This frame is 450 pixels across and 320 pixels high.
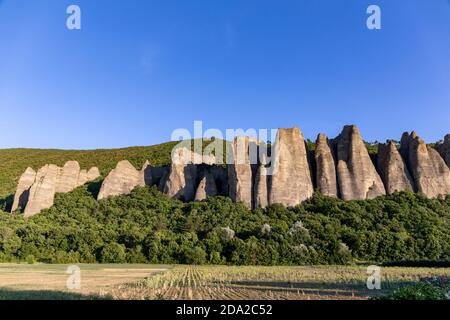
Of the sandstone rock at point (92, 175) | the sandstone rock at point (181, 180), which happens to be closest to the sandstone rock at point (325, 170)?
the sandstone rock at point (181, 180)

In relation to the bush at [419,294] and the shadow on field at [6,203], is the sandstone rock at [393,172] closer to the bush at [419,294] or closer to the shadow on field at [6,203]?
the bush at [419,294]

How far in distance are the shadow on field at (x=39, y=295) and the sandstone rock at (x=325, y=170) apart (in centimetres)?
4572

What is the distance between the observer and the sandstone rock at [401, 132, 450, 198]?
202ft

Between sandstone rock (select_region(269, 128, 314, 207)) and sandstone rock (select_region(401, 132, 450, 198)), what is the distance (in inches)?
574

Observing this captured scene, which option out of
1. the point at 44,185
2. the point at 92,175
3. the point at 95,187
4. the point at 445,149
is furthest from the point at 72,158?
the point at 445,149

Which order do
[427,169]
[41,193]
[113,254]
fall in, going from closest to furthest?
[113,254] → [427,169] → [41,193]

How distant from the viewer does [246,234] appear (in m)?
53.6

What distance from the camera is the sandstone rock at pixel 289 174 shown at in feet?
200

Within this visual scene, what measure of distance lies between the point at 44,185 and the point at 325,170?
136 feet

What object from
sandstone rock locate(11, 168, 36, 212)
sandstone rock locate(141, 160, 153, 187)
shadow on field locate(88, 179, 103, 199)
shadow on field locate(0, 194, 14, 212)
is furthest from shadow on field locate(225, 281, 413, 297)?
shadow on field locate(0, 194, 14, 212)

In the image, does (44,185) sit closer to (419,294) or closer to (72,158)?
(72,158)

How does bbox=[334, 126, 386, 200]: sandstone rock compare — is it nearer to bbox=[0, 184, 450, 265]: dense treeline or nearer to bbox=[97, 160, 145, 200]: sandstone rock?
bbox=[0, 184, 450, 265]: dense treeline

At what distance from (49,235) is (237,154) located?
1072 inches

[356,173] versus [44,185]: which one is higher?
[356,173]
